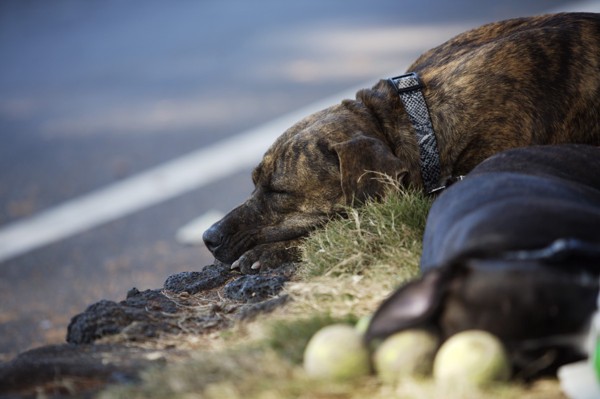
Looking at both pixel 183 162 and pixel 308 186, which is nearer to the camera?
pixel 308 186

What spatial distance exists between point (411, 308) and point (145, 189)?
649 cm

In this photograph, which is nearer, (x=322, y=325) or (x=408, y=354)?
(x=408, y=354)

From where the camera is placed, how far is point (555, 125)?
470cm

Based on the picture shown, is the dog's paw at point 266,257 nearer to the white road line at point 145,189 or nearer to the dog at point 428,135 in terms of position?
the dog at point 428,135

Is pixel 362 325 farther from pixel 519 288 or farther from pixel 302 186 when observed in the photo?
pixel 302 186

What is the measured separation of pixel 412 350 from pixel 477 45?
295 cm

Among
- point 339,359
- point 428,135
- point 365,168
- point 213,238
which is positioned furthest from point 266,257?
point 339,359

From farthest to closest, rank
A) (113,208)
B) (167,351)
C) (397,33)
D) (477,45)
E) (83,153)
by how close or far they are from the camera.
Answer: (397,33) < (83,153) < (113,208) < (477,45) < (167,351)

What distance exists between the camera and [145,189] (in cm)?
897

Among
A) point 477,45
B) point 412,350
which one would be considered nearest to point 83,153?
point 477,45

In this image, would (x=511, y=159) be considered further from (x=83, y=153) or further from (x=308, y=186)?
(x=83, y=153)

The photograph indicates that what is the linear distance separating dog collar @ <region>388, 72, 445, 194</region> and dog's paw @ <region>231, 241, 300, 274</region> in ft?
2.58

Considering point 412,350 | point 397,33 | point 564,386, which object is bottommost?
point 564,386

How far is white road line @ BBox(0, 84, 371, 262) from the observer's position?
840 centimetres
